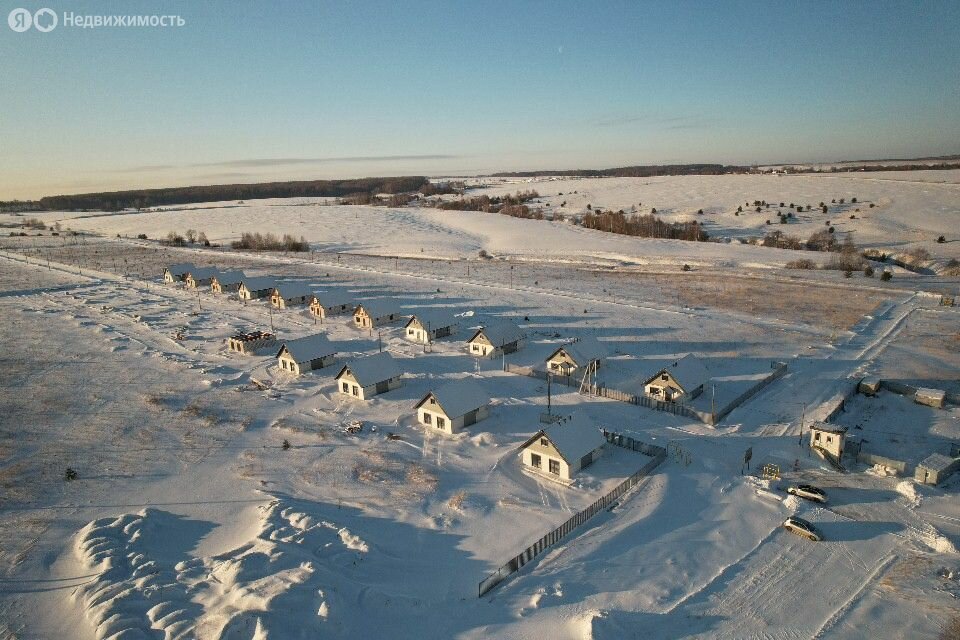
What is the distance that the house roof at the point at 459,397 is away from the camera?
27.0 metres

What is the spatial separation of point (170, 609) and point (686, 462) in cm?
1887

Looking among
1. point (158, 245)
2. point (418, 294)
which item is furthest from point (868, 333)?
point (158, 245)

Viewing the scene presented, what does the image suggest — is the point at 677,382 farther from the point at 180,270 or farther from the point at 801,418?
the point at 180,270

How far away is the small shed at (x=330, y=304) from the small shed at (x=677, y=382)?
28.3 metres

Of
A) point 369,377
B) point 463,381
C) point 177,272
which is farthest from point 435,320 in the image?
point 177,272

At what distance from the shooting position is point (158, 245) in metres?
102

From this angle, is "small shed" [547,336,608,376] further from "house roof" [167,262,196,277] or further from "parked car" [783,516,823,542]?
"house roof" [167,262,196,277]

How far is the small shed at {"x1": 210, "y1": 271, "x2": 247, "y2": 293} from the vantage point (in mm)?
58438

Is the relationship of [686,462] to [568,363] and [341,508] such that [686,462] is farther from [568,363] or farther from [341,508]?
[341,508]

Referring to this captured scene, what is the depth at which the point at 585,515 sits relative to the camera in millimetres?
19891

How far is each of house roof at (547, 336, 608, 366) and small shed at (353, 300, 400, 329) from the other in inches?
662

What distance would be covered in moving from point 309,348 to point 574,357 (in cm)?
1620

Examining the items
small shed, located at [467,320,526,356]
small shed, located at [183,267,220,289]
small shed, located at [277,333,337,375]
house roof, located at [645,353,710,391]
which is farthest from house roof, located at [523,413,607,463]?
A: small shed, located at [183,267,220,289]

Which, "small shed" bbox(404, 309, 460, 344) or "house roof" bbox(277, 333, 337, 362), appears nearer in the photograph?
"house roof" bbox(277, 333, 337, 362)
